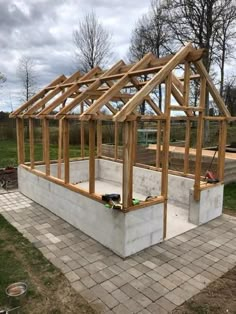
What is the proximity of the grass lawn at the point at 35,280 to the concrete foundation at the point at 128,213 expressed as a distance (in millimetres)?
→ 1062

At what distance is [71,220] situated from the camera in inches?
223

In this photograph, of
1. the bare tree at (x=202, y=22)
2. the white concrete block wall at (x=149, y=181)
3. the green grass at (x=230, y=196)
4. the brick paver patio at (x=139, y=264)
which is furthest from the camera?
the bare tree at (x=202, y=22)

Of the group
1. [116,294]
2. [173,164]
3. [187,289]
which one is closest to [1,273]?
[116,294]

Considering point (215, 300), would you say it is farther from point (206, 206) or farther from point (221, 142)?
point (221, 142)

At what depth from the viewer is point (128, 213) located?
431 cm

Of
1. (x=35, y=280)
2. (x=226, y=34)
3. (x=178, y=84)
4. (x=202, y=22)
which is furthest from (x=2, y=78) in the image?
(x=35, y=280)

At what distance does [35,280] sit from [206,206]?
3.72 m

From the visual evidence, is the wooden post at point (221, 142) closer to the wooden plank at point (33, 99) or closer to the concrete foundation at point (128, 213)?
the concrete foundation at point (128, 213)

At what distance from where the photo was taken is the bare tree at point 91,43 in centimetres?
1750

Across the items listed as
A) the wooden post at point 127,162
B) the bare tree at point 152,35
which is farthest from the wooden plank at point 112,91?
the bare tree at point 152,35

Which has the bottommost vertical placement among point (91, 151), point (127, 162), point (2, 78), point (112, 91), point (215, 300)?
point (215, 300)

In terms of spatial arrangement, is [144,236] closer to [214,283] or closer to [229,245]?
[214,283]

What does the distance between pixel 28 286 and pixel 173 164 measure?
8.13m

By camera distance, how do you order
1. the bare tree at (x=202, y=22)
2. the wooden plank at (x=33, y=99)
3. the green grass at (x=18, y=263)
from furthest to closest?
the bare tree at (x=202, y=22) < the wooden plank at (x=33, y=99) < the green grass at (x=18, y=263)
